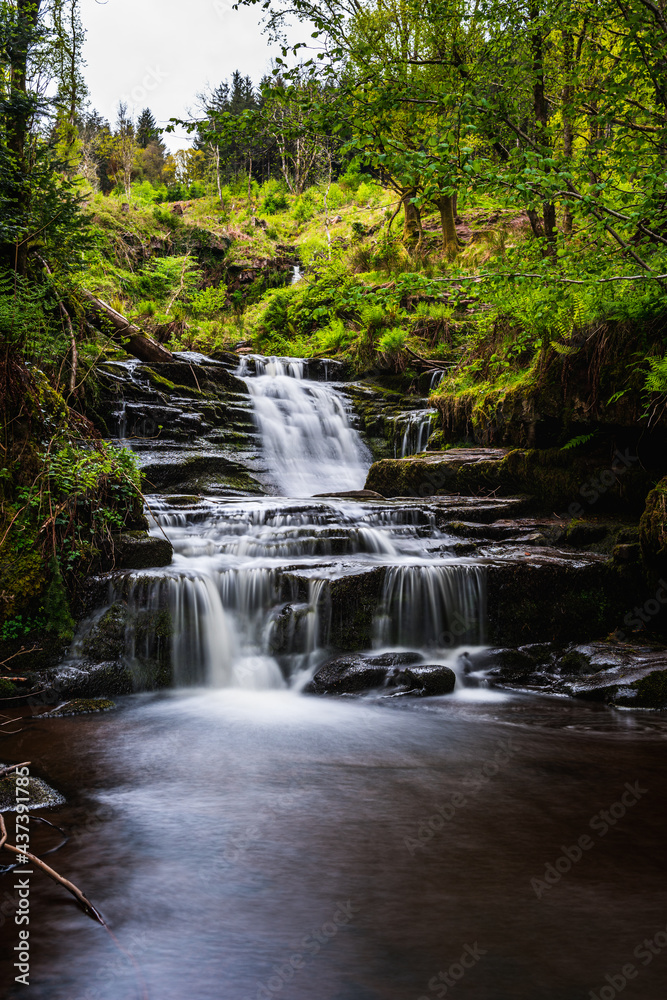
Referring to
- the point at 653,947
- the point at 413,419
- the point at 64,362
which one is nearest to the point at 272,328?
the point at 413,419

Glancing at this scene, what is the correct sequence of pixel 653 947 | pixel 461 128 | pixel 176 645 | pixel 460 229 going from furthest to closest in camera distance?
pixel 460 229, pixel 176 645, pixel 461 128, pixel 653 947

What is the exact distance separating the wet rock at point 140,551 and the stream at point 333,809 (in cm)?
22

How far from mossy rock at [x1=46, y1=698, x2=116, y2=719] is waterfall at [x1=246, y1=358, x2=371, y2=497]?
22.9ft

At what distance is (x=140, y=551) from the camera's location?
6.98 m

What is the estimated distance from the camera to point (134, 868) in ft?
9.90

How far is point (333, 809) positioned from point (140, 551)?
4188mm

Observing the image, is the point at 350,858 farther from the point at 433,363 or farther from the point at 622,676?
the point at 433,363

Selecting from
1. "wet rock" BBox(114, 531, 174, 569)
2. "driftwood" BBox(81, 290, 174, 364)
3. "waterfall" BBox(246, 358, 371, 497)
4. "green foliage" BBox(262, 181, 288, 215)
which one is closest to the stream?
"wet rock" BBox(114, 531, 174, 569)

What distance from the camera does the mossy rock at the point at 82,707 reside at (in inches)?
212

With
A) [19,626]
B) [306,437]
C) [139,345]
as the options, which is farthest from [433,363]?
[19,626]

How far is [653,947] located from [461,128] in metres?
5.52

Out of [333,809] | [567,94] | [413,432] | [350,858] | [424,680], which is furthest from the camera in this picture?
[413,432]

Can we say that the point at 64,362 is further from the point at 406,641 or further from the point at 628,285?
the point at 628,285

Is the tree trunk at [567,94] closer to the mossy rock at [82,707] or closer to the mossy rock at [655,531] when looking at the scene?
the mossy rock at [655,531]
